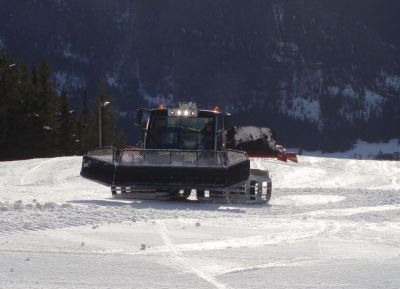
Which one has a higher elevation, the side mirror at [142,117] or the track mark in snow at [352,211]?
the side mirror at [142,117]

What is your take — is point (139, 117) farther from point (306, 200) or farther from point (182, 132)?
point (306, 200)

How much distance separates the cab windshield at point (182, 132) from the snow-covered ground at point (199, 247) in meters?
3.81

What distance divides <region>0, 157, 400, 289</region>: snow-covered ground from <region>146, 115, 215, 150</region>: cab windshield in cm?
381

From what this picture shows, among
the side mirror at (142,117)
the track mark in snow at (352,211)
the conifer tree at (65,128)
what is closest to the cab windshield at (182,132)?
the side mirror at (142,117)

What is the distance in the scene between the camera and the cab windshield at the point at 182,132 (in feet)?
58.5

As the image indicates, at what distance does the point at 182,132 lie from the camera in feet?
58.7

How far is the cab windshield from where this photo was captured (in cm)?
1783

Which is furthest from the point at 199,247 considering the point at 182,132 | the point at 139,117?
the point at 182,132

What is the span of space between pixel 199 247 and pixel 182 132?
9912mm

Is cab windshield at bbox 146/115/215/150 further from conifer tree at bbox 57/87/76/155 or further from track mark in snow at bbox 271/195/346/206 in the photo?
conifer tree at bbox 57/87/76/155

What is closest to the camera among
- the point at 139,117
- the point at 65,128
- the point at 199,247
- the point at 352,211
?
the point at 199,247

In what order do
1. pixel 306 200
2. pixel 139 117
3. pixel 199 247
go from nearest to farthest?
pixel 199 247 → pixel 306 200 → pixel 139 117

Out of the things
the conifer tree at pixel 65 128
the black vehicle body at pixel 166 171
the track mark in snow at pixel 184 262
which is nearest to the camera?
the track mark in snow at pixel 184 262

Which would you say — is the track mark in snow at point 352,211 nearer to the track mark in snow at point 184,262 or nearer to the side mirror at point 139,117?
the track mark in snow at point 184,262
